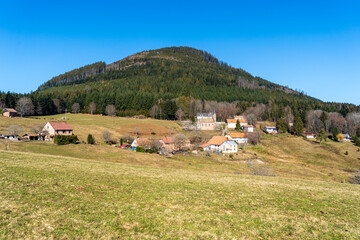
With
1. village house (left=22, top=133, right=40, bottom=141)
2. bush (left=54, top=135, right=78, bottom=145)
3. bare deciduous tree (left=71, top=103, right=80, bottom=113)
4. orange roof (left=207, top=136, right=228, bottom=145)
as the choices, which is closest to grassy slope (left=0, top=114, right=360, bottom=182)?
bush (left=54, top=135, right=78, bottom=145)

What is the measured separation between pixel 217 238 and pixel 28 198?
334 inches

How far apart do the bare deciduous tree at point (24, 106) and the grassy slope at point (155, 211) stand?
112283 mm

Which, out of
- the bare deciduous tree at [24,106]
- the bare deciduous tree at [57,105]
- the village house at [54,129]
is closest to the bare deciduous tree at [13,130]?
the village house at [54,129]

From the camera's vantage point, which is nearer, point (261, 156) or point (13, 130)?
point (13, 130)

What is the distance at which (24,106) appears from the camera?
108 metres

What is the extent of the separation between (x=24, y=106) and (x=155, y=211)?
12273cm

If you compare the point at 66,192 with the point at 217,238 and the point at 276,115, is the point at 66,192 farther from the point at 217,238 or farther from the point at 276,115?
the point at 276,115

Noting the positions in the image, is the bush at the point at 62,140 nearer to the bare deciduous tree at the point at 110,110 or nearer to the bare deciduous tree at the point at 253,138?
the bare deciduous tree at the point at 253,138

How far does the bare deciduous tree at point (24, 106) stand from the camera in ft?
352

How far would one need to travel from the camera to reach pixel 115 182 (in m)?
14.8

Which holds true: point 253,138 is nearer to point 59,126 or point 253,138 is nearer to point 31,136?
point 59,126

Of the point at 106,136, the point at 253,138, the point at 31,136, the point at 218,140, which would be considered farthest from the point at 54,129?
the point at 253,138

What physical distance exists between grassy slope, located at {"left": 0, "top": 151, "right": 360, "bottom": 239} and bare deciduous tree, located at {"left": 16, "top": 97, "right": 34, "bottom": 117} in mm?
112283

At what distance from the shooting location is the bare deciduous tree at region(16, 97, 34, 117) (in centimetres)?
10725
